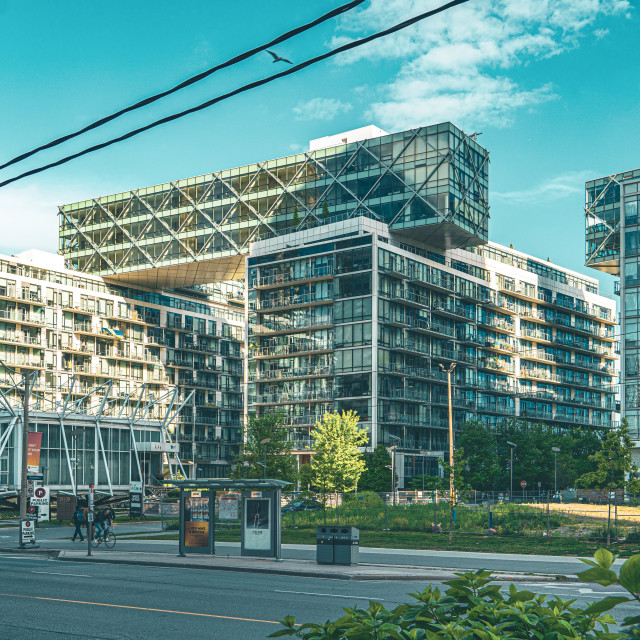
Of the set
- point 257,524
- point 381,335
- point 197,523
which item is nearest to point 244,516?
point 257,524

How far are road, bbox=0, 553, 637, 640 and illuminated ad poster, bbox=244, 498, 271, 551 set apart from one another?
4.28m

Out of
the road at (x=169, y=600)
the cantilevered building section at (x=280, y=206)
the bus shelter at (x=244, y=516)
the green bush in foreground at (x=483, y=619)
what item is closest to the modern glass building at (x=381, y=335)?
the cantilevered building section at (x=280, y=206)

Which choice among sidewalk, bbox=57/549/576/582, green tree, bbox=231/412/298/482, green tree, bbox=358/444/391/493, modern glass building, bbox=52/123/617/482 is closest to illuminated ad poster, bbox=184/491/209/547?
sidewalk, bbox=57/549/576/582

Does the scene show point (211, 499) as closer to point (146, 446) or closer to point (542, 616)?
point (542, 616)

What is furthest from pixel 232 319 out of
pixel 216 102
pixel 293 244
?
pixel 216 102

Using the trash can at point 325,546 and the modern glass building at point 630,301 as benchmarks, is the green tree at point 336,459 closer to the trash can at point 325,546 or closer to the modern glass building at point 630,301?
the modern glass building at point 630,301

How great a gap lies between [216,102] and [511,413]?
11247 centimetres

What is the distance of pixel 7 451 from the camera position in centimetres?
8525

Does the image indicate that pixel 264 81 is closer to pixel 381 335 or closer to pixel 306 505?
pixel 306 505

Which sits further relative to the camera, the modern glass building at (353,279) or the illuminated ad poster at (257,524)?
the modern glass building at (353,279)

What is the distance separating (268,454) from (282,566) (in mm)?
46417

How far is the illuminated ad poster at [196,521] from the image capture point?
34500 mm

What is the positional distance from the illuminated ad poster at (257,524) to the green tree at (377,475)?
53.7m

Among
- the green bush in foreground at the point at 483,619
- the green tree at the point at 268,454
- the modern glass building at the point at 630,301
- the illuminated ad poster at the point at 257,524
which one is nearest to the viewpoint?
the green bush in foreground at the point at 483,619
